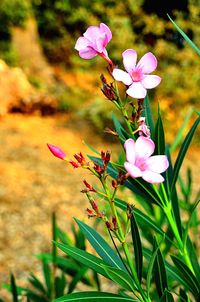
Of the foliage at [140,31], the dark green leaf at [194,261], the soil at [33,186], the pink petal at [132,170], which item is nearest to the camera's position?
the pink petal at [132,170]

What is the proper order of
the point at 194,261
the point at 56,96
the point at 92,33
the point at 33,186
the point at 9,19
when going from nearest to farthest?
the point at 92,33
the point at 194,261
the point at 33,186
the point at 56,96
the point at 9,19

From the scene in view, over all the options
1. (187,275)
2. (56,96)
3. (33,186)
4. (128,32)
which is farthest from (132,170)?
(56,96)

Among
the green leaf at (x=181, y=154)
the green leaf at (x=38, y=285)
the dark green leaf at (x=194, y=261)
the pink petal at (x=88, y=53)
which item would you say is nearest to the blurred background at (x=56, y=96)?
the green leaf at (x=38, y=285)

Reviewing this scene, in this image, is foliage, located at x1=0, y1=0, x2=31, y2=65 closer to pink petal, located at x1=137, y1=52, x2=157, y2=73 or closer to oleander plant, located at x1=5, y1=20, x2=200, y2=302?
oleander plant, located at x1=5, y1=20, x2=200, y2=302

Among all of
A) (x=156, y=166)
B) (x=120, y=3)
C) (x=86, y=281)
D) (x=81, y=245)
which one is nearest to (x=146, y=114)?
(x=156, y=166)

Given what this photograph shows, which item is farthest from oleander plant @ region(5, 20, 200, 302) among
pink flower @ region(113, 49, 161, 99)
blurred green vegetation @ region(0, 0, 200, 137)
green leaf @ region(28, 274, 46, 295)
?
blurred green vegetation @ region(0, 0, 200, 137)

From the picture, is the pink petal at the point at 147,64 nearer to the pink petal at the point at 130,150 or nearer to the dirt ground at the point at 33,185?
the pink petal at the point at 130,150

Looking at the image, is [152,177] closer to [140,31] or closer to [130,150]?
[130,150]
